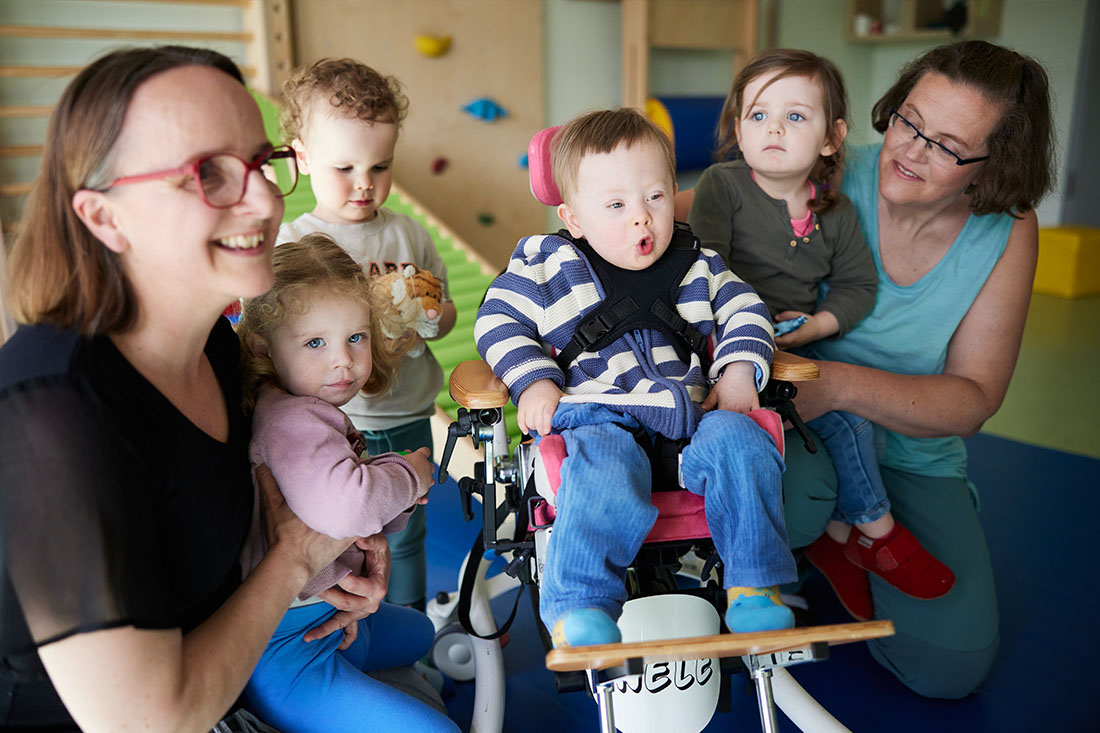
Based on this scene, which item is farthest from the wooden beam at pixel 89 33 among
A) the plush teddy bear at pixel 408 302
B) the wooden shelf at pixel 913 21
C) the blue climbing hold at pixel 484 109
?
the wooden shelf at pixel 913 21

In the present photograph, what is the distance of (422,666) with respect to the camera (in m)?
2.20

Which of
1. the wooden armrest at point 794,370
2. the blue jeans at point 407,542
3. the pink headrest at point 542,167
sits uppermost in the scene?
the pink headrest at point 542,167

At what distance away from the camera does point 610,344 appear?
170 centimetres

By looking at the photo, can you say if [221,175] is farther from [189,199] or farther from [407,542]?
[407,542]

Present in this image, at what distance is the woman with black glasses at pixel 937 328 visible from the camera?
203cm

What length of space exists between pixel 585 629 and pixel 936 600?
1403mm

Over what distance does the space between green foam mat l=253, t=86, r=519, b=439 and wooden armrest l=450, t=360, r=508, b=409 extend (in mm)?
1364

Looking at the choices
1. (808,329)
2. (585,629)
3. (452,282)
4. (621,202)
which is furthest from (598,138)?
(452,282)

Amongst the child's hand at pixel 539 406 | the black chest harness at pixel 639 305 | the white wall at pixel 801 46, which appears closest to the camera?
the child's hand at pixel 539 406

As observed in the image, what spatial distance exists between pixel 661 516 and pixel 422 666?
985 mm

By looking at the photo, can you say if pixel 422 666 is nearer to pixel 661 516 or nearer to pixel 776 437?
pixel 661 516

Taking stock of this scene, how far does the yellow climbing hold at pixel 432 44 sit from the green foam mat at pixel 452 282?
1.22 meters

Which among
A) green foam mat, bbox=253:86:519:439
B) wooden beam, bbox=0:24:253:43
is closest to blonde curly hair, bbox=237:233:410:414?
green foam mat, bbox=253:86:519:439

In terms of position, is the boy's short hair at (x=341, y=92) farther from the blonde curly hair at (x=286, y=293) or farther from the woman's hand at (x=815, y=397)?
the woman's hand at (x=815, y=397)
